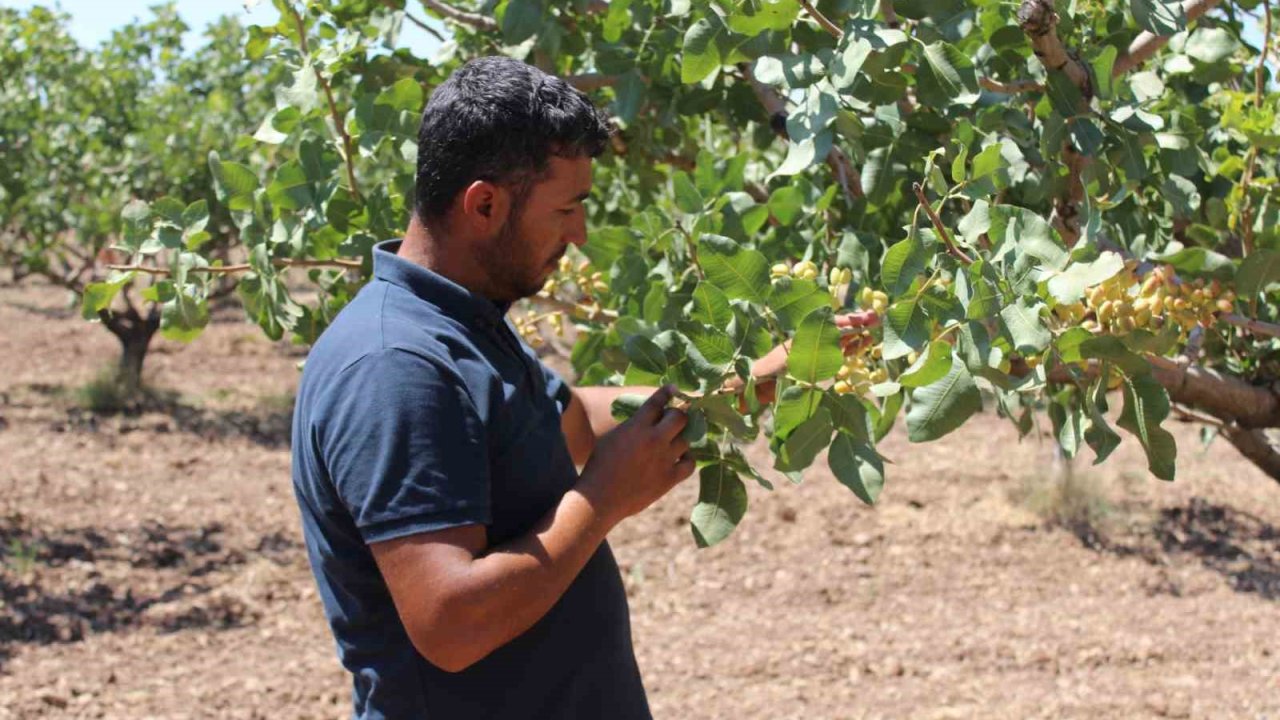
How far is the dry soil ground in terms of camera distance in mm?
4781

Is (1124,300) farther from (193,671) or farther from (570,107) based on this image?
(193,671)

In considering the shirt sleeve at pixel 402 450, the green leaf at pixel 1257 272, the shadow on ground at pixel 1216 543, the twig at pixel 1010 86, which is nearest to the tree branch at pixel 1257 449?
the green leaf at pixel 1257 272

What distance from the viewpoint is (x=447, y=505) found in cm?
136

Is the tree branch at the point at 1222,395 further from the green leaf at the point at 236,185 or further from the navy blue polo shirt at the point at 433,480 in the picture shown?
the green leaf at the point at 236,185

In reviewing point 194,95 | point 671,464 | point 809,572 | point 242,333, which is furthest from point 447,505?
point 242,333

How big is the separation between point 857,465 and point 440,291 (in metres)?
0.50

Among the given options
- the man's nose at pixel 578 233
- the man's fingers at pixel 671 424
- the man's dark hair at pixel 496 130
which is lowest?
the man's fingers at pixel 671 424

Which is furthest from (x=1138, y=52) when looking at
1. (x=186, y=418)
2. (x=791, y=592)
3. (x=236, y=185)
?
(x=186, y=418)

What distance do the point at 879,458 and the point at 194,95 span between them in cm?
1004

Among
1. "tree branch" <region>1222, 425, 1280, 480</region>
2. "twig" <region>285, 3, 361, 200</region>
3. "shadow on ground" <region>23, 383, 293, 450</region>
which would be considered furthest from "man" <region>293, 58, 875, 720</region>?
"shadow on ground" <region>23, 383, 293, 450</region>

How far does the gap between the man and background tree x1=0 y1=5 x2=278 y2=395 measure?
796cm

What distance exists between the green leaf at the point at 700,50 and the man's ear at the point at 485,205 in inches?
13.2

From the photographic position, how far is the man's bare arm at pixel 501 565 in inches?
53.1

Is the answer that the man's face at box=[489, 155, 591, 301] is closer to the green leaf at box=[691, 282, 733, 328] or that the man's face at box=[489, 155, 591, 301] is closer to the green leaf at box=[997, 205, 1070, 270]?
the green leaf at box=[691, 282, 733, 328]
